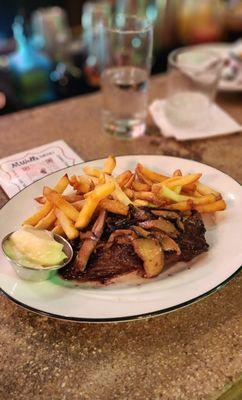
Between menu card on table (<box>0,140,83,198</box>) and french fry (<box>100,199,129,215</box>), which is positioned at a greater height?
french fry (<box>100,199,129,215</box>)

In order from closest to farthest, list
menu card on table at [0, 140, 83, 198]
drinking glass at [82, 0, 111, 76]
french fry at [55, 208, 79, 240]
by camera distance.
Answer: french fry at [55, 208, 79, 240]
menu card on table at [0, 140, 83, 198]
drinking glass at [82, 0, 111, 76]

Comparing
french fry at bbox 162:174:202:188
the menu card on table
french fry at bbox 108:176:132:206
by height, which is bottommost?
the menu card on table

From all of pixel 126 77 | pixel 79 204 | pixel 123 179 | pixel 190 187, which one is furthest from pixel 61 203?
pixel 126 77

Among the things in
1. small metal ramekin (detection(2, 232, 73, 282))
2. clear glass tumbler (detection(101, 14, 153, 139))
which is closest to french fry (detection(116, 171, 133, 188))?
small metal ramekin (detection(2, 232, 73, 282))

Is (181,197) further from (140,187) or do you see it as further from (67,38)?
(67,38)

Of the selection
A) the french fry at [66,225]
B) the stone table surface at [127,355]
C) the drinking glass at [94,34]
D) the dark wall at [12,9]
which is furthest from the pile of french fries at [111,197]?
the dark wall at [12,9]

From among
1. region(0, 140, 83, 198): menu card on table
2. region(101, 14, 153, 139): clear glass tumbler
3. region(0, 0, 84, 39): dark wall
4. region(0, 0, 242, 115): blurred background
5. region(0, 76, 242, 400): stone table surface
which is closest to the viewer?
region(0, 76, 242, 400): stone table surface

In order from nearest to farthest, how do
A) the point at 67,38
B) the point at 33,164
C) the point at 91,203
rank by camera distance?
the point at 91,203 → the point at 33,164 → the point at 67,38

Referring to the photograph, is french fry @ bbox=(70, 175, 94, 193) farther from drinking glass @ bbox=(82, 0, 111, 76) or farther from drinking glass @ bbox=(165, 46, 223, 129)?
drinking glass @ bbox=(82, 0, 111, 76)
